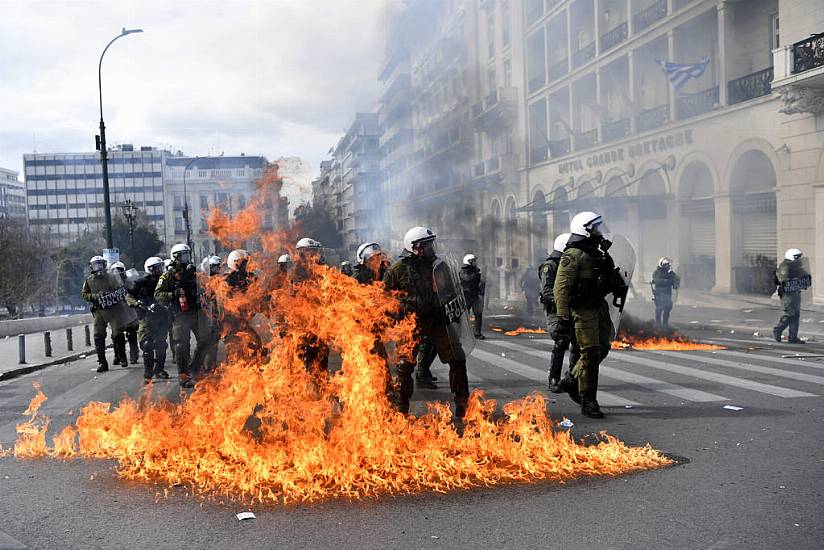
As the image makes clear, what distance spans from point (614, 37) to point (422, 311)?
2054cm

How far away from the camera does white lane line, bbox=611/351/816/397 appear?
727cm

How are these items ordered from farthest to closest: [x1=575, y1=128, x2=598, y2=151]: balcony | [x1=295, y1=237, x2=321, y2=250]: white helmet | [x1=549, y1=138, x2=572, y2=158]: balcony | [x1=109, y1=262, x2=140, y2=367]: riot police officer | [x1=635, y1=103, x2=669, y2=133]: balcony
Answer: [x1=549, y1=138, x2=572, y2=158]: balcony, [x1=575, y1=128, x2=598, y2=151]: balcony, [x1=635, y1=103, x2=669, y2=133]: balcony, [x1=109, y1=262, x2=140, y2=367]: riot police officer, [x1=295, y1=237, x2=321, y2=250]: white helmet

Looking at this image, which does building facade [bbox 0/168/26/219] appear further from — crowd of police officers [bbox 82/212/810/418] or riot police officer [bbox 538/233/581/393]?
riot police officer [bbox 538/233/581/393]

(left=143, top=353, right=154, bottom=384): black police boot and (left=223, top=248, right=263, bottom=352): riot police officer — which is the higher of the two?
(left=223, top=248, right=263, bottom=352): riot police officer

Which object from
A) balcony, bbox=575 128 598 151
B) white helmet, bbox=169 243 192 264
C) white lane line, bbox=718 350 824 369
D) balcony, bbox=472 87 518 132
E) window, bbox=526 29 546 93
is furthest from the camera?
window, bbox=526 29 546 93

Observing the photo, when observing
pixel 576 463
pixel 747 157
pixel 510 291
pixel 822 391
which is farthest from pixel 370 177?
pixel 576 463

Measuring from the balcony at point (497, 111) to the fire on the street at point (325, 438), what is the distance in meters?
Result: 17.9

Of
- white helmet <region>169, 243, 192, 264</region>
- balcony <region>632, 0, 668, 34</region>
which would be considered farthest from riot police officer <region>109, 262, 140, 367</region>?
balcony <region>632, 0, 668, 34</region>

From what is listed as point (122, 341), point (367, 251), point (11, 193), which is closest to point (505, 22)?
point (367, 251)

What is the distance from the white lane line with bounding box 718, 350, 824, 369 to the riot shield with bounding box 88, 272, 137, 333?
8.78 m

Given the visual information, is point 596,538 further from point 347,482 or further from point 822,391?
point 822,391

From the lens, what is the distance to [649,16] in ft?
71.6

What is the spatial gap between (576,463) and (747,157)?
1625cm

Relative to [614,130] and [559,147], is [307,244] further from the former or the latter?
[559,147]
